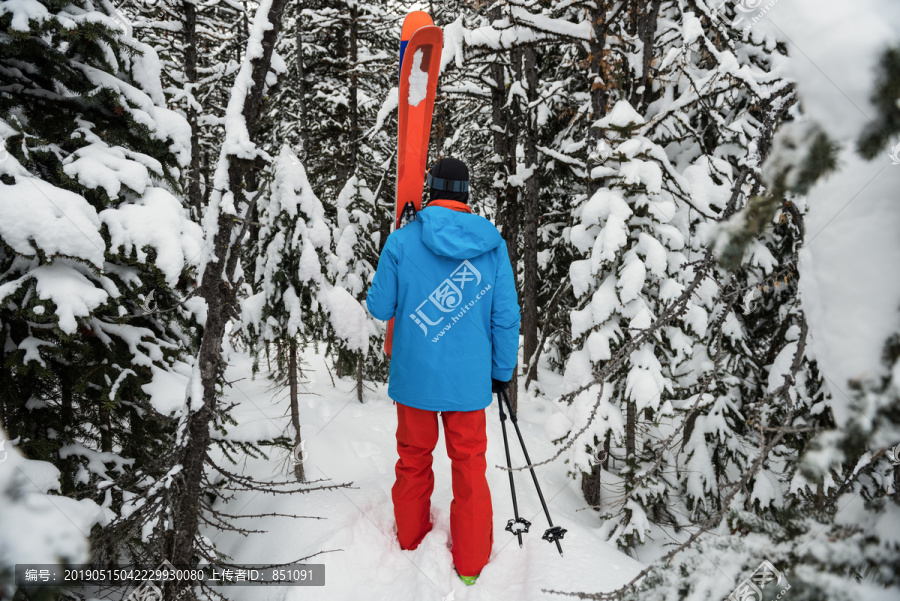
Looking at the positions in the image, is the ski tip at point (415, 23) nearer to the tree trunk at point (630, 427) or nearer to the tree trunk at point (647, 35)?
the tree trunk at point (647, 35)

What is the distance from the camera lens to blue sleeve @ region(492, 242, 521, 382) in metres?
3.24

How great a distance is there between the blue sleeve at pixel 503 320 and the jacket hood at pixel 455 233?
22 cm

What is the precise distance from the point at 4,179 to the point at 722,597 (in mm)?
4546

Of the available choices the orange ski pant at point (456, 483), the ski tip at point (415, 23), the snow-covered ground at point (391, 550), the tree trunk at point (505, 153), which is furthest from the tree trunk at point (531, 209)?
the orange ski pant at point (456, 483)

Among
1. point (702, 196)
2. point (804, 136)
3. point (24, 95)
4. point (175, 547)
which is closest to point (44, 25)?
Result: point (24, 95)

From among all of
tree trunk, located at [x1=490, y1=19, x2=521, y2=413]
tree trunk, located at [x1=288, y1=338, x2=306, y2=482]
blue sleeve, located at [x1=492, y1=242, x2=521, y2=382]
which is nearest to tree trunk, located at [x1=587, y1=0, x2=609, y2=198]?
tree trunk, located at [x1=490, y1=19, x2=521, y2=413]

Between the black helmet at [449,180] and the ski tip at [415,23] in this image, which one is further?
the ski tip at [415,23]

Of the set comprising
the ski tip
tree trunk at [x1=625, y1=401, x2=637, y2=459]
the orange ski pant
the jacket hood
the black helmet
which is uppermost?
the ski tip

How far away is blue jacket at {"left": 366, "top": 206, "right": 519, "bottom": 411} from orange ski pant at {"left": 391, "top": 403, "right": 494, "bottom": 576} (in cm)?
19

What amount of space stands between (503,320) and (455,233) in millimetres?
766

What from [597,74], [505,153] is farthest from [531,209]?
[597,74]

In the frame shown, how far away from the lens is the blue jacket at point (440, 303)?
306cm

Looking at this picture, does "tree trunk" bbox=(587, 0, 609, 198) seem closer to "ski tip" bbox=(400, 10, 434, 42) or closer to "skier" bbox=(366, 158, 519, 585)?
"ski tip" bbox=(400, 10, 434, 42)

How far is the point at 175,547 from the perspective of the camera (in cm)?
289
